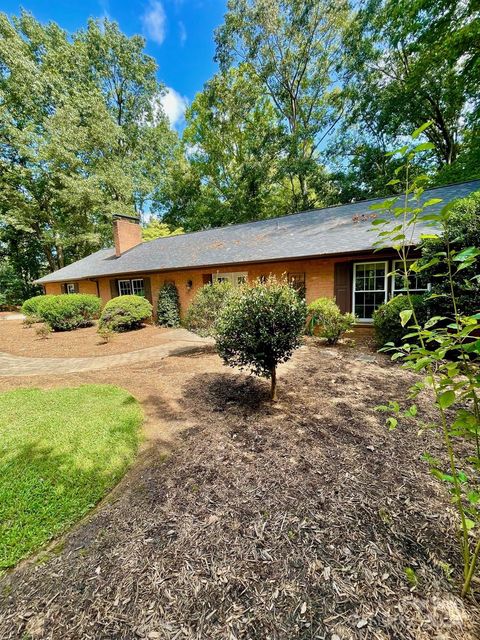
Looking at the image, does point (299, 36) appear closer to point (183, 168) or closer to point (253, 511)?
point (183, 168)

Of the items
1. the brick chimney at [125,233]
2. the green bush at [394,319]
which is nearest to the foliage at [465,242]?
the green bush at [394,319]

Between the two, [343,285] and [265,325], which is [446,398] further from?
[343,285]

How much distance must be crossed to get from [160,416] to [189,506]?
1.96m

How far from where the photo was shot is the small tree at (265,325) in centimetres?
403

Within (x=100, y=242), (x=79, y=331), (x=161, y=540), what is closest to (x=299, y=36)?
(x=100, y=242)

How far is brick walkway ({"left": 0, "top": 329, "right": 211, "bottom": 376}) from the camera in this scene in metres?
7.13

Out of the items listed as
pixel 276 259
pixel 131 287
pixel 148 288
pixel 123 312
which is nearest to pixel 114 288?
pixel 131 287

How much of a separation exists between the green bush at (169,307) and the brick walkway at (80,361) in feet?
12.6

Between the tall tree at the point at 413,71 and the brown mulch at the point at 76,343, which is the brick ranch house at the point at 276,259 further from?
the tall tree at the point at 413,71

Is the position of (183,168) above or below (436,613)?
above

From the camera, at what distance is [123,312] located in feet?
39.2

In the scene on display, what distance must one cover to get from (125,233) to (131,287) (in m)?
4.71

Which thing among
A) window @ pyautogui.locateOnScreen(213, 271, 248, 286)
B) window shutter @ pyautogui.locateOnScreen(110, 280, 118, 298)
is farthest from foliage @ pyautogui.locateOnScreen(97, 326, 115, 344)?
window shutter @ pyautogui.locateOnScreen(110, 280, 118, 298)

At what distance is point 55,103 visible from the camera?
21.5 metres
